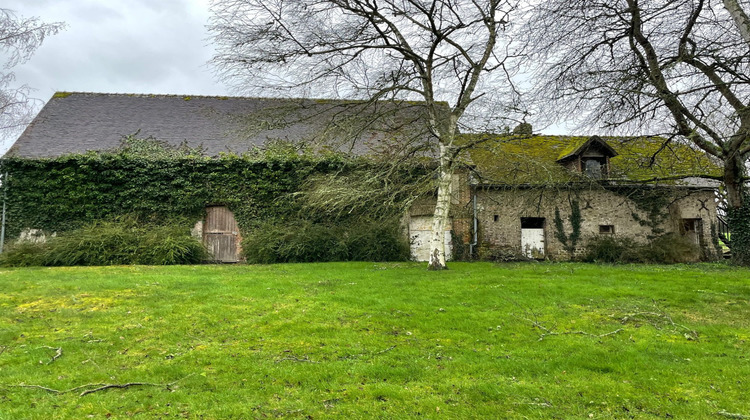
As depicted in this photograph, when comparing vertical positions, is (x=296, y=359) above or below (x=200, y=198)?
below

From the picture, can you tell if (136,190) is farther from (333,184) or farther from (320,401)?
(320,401)

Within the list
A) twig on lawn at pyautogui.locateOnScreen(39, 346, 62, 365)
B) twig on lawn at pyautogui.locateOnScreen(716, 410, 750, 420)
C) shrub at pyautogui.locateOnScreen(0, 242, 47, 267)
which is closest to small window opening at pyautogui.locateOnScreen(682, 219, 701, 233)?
twig on lawn at pyautogui.locateOnScreen(716, 410, 750, 420)

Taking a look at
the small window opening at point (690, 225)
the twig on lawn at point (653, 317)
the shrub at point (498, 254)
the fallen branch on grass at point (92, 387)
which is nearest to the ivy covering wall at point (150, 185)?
the shrub at point (498, 254)

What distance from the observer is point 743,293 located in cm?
838

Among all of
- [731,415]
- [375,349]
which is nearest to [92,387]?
[375,349]

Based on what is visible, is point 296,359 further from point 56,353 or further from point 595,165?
point 595,165

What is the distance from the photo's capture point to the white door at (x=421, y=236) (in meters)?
17.7

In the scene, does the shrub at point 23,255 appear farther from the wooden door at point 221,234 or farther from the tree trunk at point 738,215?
the tree trunk at point 738,215

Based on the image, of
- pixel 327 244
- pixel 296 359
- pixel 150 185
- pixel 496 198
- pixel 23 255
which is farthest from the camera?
pixel 496 198

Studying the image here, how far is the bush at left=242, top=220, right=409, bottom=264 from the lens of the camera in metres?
15.4

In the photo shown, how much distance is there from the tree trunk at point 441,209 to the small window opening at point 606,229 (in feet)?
32.8

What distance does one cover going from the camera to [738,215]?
14.3 m

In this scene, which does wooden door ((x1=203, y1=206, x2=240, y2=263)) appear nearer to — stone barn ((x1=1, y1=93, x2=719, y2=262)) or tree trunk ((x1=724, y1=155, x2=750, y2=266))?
stone barn ((x1=1, y1=93, x2=719, y2=262))

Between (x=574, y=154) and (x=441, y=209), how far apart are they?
9386 mm
